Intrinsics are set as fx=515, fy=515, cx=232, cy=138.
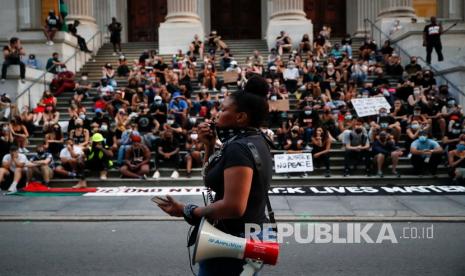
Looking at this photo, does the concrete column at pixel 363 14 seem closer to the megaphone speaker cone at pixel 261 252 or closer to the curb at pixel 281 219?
the curb at pixel 281 219

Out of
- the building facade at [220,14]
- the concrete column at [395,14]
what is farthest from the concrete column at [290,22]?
the concrete column at [395,14]

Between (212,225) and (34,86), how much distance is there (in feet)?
60.2

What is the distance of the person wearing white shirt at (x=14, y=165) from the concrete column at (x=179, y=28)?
493 inches

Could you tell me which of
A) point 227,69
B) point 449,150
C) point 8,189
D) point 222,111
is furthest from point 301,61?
point 222,111

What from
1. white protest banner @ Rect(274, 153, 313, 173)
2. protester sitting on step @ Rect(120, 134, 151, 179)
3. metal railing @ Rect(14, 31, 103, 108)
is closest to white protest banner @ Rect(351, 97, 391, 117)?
white protest banner @ Rect(274, 153, 313, 173)

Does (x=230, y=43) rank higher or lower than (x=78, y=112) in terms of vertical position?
higher

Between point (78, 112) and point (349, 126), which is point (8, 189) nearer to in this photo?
point (78, 112)

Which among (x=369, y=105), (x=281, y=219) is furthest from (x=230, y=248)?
(x=369, y=105)

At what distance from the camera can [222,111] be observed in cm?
308

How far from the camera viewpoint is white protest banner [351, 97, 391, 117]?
16.4 m

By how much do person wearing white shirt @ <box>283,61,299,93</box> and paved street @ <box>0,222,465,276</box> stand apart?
1082 cm

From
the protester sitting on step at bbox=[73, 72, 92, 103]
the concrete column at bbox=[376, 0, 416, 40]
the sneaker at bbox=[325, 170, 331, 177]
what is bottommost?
the sneaker at bbox=[325, 170, 331, 177]

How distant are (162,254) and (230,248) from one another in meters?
4.51

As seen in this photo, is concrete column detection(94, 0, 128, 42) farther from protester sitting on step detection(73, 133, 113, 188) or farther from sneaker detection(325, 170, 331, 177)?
sneaker detection(325, 170, 331, 177)
